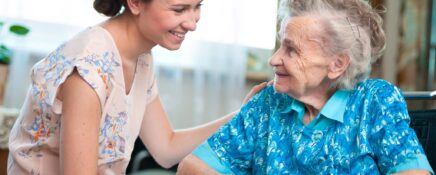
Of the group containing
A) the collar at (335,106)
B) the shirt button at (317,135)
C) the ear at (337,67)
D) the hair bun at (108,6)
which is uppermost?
the hair bun at (108,6)

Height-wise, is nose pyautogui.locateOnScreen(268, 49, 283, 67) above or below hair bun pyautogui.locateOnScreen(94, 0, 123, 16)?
below

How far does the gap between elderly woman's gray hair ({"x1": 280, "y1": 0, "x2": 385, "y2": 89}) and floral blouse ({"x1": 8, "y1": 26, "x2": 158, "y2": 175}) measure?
21.0 inches

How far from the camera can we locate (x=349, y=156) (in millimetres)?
1566

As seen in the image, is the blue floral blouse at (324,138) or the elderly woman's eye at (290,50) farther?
the elderly woman's eye at (290,50)

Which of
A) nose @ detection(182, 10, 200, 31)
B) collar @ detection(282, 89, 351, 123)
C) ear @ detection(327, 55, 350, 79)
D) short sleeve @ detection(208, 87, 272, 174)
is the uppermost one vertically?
nose @ detection(182, 10, 200, 31)

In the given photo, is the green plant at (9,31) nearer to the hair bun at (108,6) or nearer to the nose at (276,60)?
the hair bun at (108,6)

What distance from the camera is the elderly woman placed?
60.8 inches

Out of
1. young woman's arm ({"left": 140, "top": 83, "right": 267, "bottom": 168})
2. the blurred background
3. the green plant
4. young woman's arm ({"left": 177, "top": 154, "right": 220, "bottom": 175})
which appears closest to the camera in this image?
young woman's arm ({"left": 177, "top": 154, "right": 220, "bottom": 175})

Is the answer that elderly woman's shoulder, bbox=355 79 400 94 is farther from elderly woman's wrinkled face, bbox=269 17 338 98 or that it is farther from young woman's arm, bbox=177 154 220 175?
young woman's arm, bbox=177 154 220 175

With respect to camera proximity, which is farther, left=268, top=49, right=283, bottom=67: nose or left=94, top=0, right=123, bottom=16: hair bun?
left=94, top=0, right=123, bottom=16: hair bun

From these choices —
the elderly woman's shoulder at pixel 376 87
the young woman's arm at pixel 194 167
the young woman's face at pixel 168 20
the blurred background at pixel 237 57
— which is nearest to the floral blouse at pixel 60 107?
the young woman's face at pixel 168 20

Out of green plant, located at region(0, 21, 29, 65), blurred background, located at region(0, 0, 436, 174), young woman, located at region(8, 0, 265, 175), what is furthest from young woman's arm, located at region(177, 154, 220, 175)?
blurred background, located at region(0, 0, 436, 174)

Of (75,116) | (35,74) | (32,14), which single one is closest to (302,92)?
(75,116)

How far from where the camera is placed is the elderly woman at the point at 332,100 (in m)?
1.54
